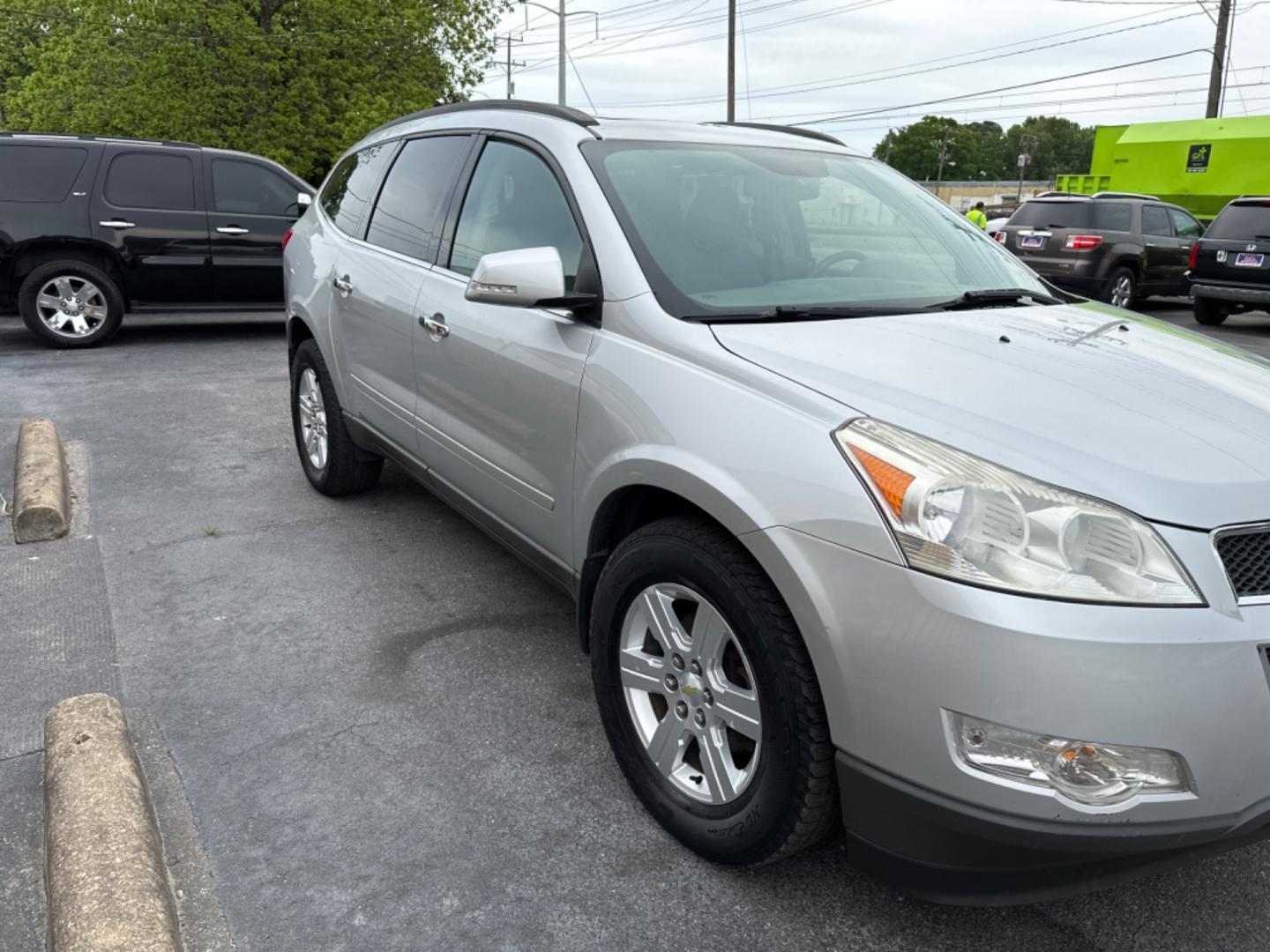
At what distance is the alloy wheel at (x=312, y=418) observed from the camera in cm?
496

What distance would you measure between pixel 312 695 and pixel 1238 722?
251cm

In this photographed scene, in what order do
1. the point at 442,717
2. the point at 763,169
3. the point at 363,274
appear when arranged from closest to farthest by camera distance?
the point at 442,717 < the point at 763,169 < the point at 363,274

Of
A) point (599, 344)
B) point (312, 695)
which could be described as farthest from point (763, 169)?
point (312, 695)

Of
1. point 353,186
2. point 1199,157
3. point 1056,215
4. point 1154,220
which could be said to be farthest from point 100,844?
point 1199,157

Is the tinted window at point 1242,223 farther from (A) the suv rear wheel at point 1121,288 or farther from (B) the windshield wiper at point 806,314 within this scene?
(B) the windshield wiper at point 806,314

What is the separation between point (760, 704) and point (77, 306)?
932cm

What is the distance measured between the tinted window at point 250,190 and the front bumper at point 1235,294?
1113 cm

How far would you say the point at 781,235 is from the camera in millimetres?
3041

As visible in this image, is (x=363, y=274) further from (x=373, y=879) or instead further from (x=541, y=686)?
(x=373, y=879)

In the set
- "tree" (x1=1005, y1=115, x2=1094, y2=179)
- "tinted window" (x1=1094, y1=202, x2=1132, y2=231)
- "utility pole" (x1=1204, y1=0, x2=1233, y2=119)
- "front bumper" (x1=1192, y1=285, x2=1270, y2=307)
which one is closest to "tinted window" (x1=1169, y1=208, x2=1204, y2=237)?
"tinted window" (x1=1094, y1=202, x2=1132, y2=231)

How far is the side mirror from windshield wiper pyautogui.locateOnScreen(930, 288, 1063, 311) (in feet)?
3.46

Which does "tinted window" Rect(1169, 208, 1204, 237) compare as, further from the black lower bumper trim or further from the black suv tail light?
the black lower bumper trim

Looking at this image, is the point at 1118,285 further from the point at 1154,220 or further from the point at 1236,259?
the point at 1236,259

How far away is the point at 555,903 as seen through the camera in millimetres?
2260
